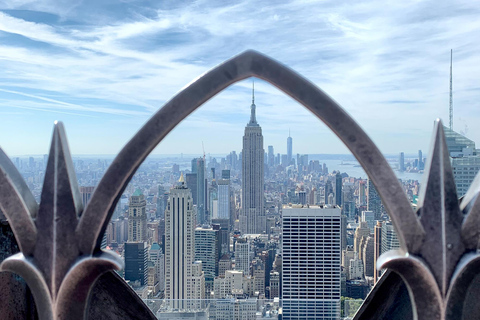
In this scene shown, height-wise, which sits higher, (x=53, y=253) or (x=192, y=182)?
(x=53, y=253)

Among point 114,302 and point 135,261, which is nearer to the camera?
point 114,302

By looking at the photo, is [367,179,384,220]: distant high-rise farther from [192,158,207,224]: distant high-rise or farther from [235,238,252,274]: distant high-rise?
[192,158,207,224]: distant high-rise

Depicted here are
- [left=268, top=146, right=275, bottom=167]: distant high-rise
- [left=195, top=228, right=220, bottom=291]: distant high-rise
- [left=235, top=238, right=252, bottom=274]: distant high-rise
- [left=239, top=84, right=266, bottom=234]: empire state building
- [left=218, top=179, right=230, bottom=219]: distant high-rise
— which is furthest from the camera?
[left=268, top=146, right=275, bottom=167]: distant high-rise

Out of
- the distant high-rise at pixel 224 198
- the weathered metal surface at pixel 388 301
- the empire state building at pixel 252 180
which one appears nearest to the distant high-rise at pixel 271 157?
the empire state building at pixel 252 180

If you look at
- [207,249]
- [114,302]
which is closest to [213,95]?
[114,302]

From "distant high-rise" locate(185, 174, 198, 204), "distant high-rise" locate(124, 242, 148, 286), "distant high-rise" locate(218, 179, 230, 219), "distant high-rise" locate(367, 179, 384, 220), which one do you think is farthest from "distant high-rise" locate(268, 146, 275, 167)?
"distant high-rise" locate(124, 242, 148, 286)

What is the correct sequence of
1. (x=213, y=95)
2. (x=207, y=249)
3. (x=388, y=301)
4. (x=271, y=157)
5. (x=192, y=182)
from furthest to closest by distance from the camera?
1. (x=271, y=157)
2. (x=192, y=182)
3. (x=207, y=249)
4. (x=388, y=301)
5. (x=213, y=95)

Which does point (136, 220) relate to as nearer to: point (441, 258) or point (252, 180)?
point (252, 180)
